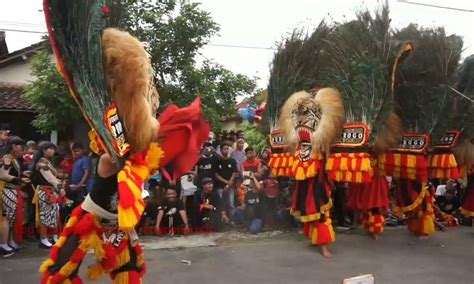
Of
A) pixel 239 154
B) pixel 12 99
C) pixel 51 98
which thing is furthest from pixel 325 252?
pixel 12 99

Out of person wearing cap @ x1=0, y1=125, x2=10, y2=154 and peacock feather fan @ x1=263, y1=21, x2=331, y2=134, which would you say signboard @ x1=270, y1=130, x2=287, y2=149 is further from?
person wearing cap @ x1=0, y1=125, x2=10, y2=154

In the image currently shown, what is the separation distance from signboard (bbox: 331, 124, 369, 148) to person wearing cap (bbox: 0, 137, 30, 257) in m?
3.38

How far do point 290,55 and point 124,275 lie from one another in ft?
12.1

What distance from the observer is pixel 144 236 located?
6391 millimetres

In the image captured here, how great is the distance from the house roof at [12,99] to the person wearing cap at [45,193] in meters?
7.11

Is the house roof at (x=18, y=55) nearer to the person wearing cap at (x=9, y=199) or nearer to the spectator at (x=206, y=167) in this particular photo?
the spectator at (x=206, y=167)

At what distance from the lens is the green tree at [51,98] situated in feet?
29.3

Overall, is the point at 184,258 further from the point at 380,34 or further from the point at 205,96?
the point at 205,96

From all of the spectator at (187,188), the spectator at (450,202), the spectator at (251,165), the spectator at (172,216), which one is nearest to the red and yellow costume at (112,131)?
the spectator at (172,216)

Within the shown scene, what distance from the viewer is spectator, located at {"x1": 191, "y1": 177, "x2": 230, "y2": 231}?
272 inches

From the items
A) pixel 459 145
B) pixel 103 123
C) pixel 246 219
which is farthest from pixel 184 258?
pixel 459 145

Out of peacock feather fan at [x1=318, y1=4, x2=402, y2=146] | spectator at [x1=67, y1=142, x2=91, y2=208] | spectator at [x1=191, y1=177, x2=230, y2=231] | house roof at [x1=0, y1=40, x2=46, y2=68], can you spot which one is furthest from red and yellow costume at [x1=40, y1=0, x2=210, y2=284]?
house roof at [x1=0, y1=40, x2=46, y2=68]

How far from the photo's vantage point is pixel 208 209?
6.95 metres

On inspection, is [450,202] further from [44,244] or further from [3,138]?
[3,138]
